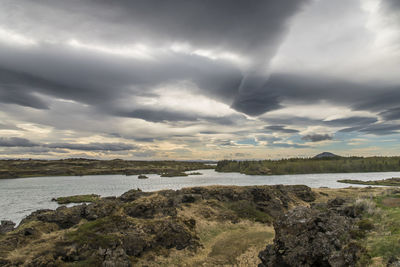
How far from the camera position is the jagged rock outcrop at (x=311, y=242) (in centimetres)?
1095

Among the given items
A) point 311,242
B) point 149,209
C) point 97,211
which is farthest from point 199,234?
point 311,242

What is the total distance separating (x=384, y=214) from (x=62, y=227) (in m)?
31.2

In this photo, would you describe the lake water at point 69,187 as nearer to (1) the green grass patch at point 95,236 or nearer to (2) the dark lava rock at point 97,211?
(2) the dark lava rock at point 97,211

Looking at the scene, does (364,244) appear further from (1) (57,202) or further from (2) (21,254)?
(1) (57,202)

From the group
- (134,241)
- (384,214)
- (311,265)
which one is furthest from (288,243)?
(134,241)

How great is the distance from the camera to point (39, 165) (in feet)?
632

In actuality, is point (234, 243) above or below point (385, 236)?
below

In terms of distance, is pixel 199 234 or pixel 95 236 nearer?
pixel 95 236

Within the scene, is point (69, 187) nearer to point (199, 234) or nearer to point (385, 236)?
point (199, 234)

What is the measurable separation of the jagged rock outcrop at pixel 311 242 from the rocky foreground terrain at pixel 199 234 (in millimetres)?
41

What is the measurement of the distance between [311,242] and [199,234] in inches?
653

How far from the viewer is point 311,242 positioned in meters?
12.1

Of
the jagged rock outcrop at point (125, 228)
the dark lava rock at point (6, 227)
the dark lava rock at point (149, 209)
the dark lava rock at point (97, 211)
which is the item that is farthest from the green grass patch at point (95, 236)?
the dark lava rock at point (6, 227)

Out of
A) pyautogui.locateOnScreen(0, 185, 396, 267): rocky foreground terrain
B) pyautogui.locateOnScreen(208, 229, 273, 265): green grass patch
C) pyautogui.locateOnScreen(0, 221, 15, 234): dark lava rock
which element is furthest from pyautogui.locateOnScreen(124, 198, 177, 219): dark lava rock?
pyautogui.locateOnScreen(0, 221, 15, 234): dark lava rock
